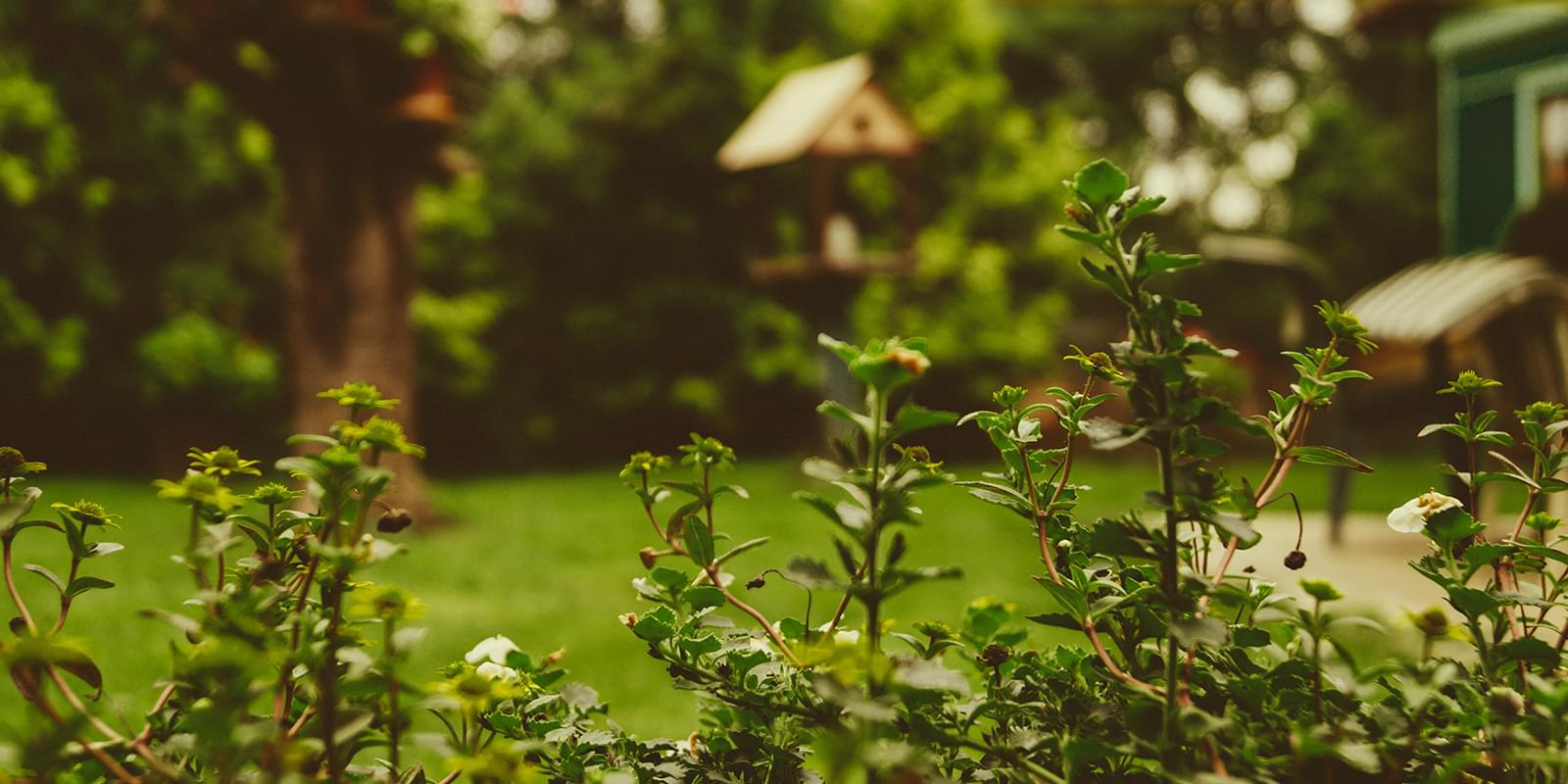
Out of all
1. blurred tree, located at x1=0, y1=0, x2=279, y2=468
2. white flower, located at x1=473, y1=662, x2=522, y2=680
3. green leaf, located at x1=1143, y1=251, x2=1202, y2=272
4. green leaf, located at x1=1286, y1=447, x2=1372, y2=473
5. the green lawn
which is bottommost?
white flower, located at x1=473, y1=662, x2=522, y2=680

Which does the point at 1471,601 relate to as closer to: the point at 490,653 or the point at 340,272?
the point at 490,653

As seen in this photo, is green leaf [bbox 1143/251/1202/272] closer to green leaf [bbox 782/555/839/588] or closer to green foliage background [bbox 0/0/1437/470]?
green leaf [bbox 782/555/839/588]

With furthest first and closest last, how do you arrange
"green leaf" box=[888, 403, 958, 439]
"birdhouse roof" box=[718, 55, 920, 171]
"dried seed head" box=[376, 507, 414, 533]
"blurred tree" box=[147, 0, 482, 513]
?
"birdhouse roof" box=[718, 55, 920, 171]
"blurred tree" box=[147, 0, 482, 513]
"dried seed head" box=[376, 507, 414, 533]
"green leaf" box=[888, 403, 958, 439]

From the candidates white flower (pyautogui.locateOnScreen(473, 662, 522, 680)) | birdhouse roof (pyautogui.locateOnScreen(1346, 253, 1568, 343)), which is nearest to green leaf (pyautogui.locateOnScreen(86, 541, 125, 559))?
white flower (pyautogui.locateOnScreen(473, 662, 522, 680))

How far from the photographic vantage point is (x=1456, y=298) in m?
4.94

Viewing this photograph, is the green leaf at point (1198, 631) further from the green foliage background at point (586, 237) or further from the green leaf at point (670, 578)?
the green foliage background at point (586, 237)

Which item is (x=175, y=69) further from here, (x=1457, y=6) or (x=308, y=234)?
(x=1457, y=6)

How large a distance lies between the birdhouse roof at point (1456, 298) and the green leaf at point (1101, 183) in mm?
4236

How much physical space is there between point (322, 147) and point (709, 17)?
5.98 meters

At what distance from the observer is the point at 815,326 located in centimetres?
868

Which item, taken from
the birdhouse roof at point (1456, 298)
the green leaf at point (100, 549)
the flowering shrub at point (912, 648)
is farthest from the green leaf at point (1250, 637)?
the birdhouse roof at point (1456, 298)

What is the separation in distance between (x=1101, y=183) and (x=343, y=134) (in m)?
5.38

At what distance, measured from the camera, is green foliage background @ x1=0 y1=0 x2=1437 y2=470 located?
8531 mm

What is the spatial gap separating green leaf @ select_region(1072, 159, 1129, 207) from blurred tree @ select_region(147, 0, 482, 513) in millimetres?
4838
